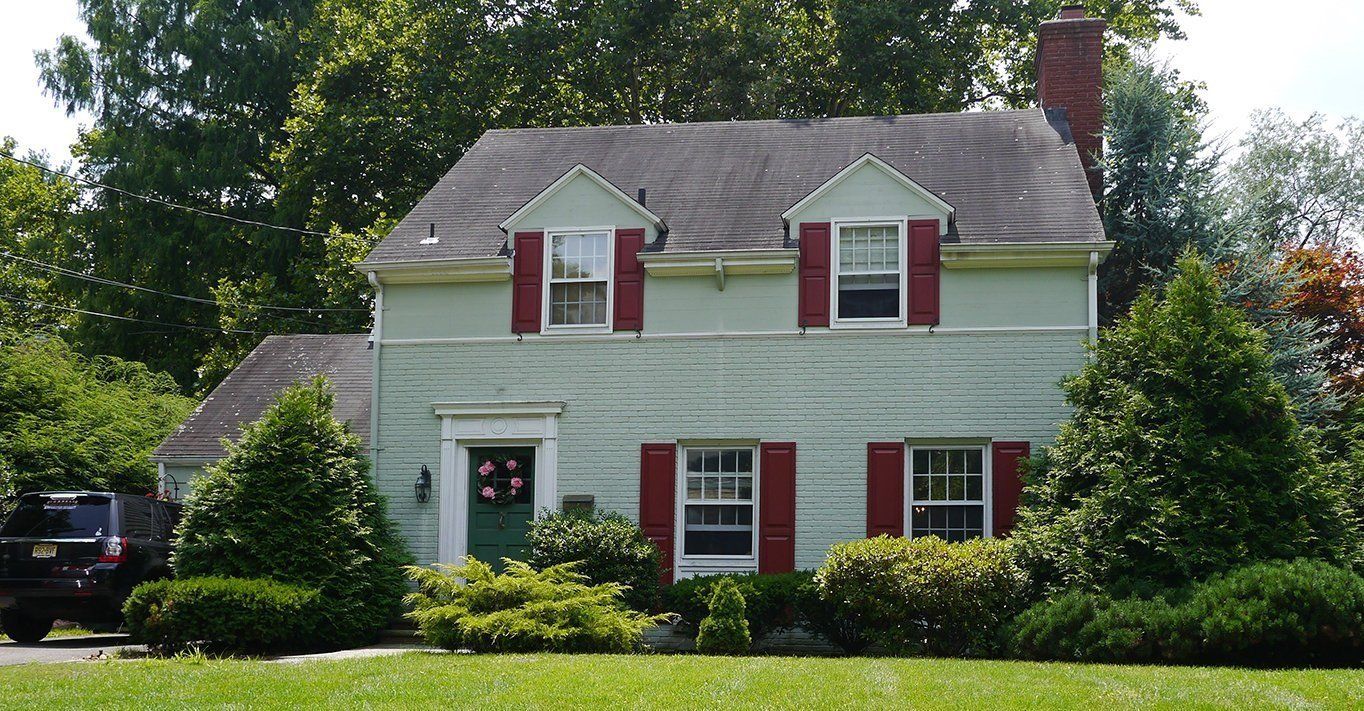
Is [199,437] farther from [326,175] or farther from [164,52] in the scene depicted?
[164,52]

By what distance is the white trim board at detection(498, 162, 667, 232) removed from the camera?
18.1m

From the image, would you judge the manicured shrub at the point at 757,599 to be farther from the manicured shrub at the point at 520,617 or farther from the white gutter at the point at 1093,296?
the white gutter at the point at 1093,296

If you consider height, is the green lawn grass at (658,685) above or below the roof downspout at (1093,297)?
below

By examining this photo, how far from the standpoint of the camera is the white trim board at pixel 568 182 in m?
18.1

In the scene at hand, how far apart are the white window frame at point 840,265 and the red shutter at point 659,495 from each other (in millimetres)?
2764

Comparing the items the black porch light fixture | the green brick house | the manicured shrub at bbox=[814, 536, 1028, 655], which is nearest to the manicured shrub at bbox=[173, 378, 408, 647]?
the black porch light fixture

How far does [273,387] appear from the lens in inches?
920

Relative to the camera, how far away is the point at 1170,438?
1422cm

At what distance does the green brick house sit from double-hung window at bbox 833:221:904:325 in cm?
3

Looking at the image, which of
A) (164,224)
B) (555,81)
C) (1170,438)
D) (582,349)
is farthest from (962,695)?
(164,224)

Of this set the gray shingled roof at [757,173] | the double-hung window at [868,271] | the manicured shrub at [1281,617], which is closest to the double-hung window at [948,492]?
the double-hung window at [868,271]

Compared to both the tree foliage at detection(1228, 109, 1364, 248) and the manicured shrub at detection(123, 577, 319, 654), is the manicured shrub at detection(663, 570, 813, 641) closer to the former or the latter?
the manicured shrub at detection(123, 577, 319, 654)

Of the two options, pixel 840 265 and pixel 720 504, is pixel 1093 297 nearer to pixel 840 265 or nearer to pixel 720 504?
pixel 840 265

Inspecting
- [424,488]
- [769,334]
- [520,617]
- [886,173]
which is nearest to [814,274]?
[769,334]
